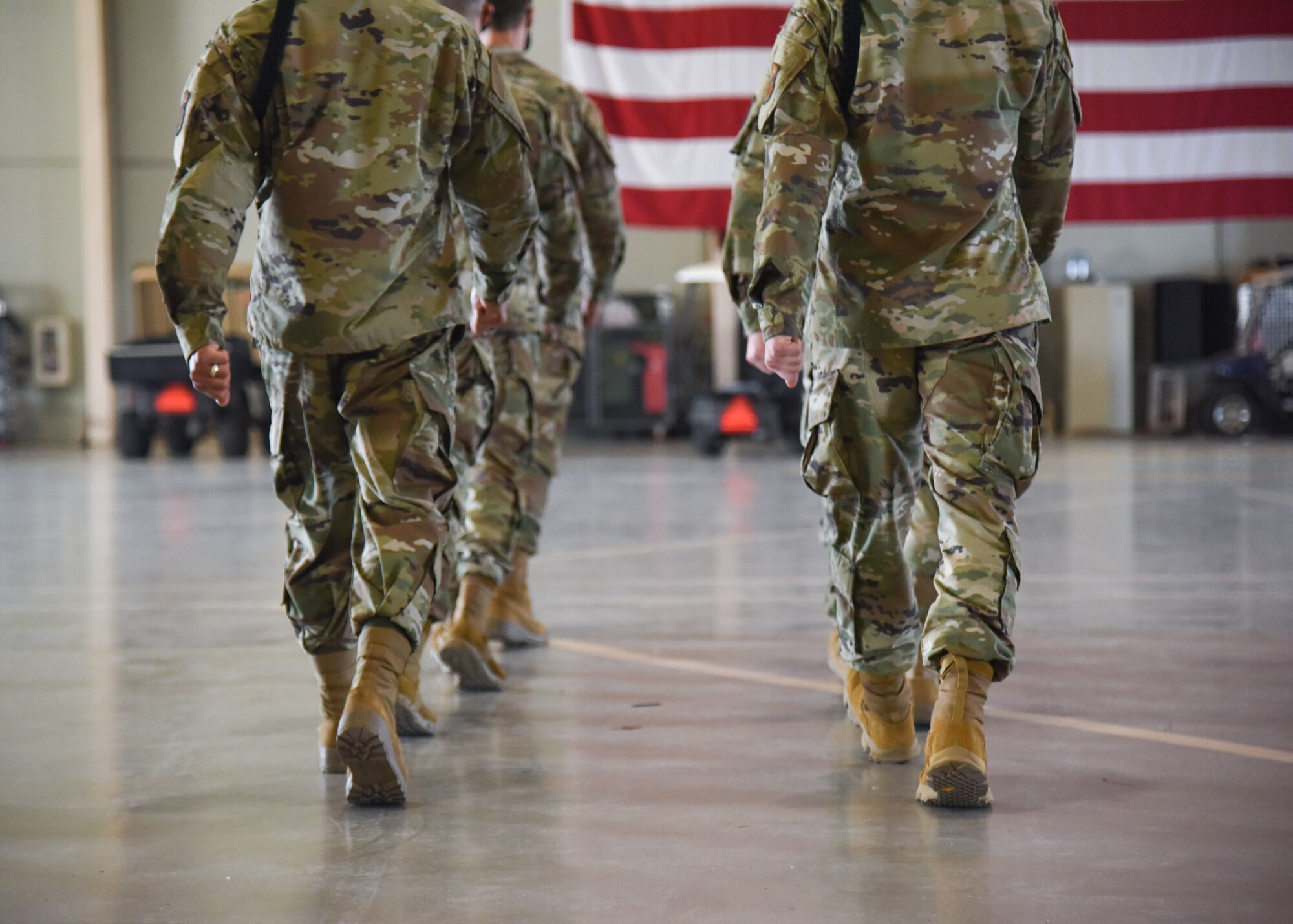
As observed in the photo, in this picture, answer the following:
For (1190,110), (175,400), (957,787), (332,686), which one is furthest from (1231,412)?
(332,686)

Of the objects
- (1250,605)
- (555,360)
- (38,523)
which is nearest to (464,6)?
(555,360)

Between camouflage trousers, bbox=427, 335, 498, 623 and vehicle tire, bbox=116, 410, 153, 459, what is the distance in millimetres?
12369

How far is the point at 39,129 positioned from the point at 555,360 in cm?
1713

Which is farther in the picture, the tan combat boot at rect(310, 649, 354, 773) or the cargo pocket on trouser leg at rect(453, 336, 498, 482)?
the cargo pocket on trouser leg at rect(453, 336, 498, 482)

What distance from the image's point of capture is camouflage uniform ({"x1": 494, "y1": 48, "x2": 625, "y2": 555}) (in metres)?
4.18

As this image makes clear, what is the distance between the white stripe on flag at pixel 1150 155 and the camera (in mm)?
10531

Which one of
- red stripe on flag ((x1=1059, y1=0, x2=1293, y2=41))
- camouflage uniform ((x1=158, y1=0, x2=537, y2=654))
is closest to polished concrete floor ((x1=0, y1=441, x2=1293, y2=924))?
camouflage uniform ((x1=158, y1=0, x2=537, y2=654))

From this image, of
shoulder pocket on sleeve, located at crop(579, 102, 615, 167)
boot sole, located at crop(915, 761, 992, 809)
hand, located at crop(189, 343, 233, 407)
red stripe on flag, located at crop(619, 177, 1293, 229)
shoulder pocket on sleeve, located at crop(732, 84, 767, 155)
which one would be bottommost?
boot sole, located at crop(915, 761, 992, 809)

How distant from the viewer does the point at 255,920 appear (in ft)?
6.40

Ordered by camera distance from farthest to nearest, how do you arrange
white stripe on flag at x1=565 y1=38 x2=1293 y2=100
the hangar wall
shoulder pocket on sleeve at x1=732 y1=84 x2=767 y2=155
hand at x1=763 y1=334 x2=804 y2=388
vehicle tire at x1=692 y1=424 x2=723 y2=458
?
the hangar wall → vehicle tire at x1=692 y1=424 x2=723 y2=458 → white stripe on flag at x1=565 y1=38 x2=1293 y2=100 → shoulder pocket on sleeve at x1=732 y1=84 x2=767 y2=155 → hand at x1=763 y1=334 x2=804 y2=388

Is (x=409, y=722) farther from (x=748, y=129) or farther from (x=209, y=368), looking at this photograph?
(x=748, y=129)

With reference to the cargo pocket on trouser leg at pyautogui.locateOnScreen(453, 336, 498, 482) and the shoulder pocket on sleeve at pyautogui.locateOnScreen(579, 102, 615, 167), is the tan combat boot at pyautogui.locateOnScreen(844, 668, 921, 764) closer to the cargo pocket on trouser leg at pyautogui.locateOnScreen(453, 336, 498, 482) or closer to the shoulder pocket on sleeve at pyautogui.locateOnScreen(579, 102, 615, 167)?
the cargo pocket on trouser leg at pyautogui.locateOnScreen(453, 336, 498, 482)

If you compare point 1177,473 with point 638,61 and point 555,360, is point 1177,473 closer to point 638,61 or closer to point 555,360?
point 638,61

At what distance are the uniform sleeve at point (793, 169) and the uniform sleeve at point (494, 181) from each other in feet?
1.62
